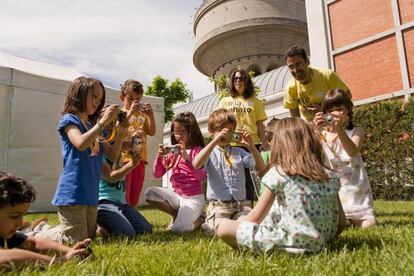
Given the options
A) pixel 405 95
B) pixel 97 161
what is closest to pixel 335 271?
pixel 97 161

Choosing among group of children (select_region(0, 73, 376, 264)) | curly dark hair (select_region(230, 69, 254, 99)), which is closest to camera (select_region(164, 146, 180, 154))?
group of children (select_region(0, 73, 376, 264))

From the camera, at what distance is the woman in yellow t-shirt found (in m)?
4.64

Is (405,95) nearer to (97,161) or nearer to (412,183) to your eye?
(412,183)

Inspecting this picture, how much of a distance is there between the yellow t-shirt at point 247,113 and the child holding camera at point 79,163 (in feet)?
6.13

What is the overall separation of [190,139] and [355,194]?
200cm

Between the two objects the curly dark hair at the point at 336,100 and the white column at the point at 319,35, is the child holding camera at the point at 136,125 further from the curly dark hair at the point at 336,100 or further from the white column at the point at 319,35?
the white column at the point at 319,35

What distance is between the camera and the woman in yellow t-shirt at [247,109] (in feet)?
15.2

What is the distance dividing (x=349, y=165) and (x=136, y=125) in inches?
104

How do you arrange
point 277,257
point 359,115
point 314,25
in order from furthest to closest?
point 314,25, point 359,115, point 277,257

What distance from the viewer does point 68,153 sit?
10.2 ft

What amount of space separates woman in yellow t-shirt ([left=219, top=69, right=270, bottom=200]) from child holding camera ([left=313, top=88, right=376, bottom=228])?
2.79ft

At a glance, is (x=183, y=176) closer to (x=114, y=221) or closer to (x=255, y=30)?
(x=114, y=221)

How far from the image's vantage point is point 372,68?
592 inches

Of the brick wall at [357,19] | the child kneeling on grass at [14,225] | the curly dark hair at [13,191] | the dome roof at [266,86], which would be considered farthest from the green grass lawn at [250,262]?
the dome roof at [266,86]
